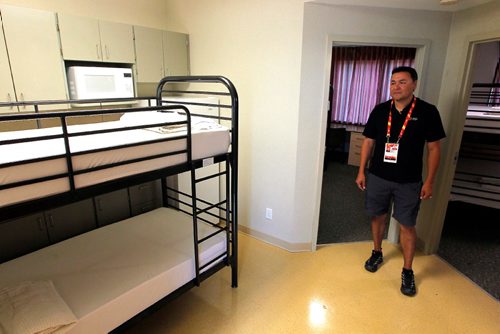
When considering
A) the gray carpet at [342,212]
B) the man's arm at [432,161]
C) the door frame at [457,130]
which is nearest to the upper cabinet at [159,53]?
the gray carpet at [342,212]

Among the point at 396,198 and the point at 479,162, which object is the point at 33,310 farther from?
the point at 479,162

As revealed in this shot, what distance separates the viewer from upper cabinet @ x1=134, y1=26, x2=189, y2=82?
299 centimetres

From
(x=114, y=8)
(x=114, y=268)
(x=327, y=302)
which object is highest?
(x=114, y=8)

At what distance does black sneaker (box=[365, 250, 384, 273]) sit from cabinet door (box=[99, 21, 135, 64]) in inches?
120

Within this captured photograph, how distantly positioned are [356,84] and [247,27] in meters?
3.77

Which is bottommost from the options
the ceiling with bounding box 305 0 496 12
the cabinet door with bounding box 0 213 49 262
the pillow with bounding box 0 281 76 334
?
the pillow with bounding box 0 281 76 334

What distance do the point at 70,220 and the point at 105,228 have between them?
258 millimetres

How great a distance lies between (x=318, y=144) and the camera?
2750mm

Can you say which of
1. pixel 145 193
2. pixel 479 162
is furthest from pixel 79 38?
pixel 479 162

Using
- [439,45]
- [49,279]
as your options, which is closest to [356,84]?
[439,45]

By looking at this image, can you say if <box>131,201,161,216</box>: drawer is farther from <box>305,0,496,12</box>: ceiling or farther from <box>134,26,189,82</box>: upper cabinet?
<box>305,0,496,12</box>: ceiling

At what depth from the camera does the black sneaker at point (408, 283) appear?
2.38 metres

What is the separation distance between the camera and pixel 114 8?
3074mm

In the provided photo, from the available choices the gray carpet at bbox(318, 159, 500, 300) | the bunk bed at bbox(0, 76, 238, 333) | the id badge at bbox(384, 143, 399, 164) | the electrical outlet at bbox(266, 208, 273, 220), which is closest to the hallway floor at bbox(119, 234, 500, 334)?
the gray carpet at bbox(318, 159, 500, 300)
